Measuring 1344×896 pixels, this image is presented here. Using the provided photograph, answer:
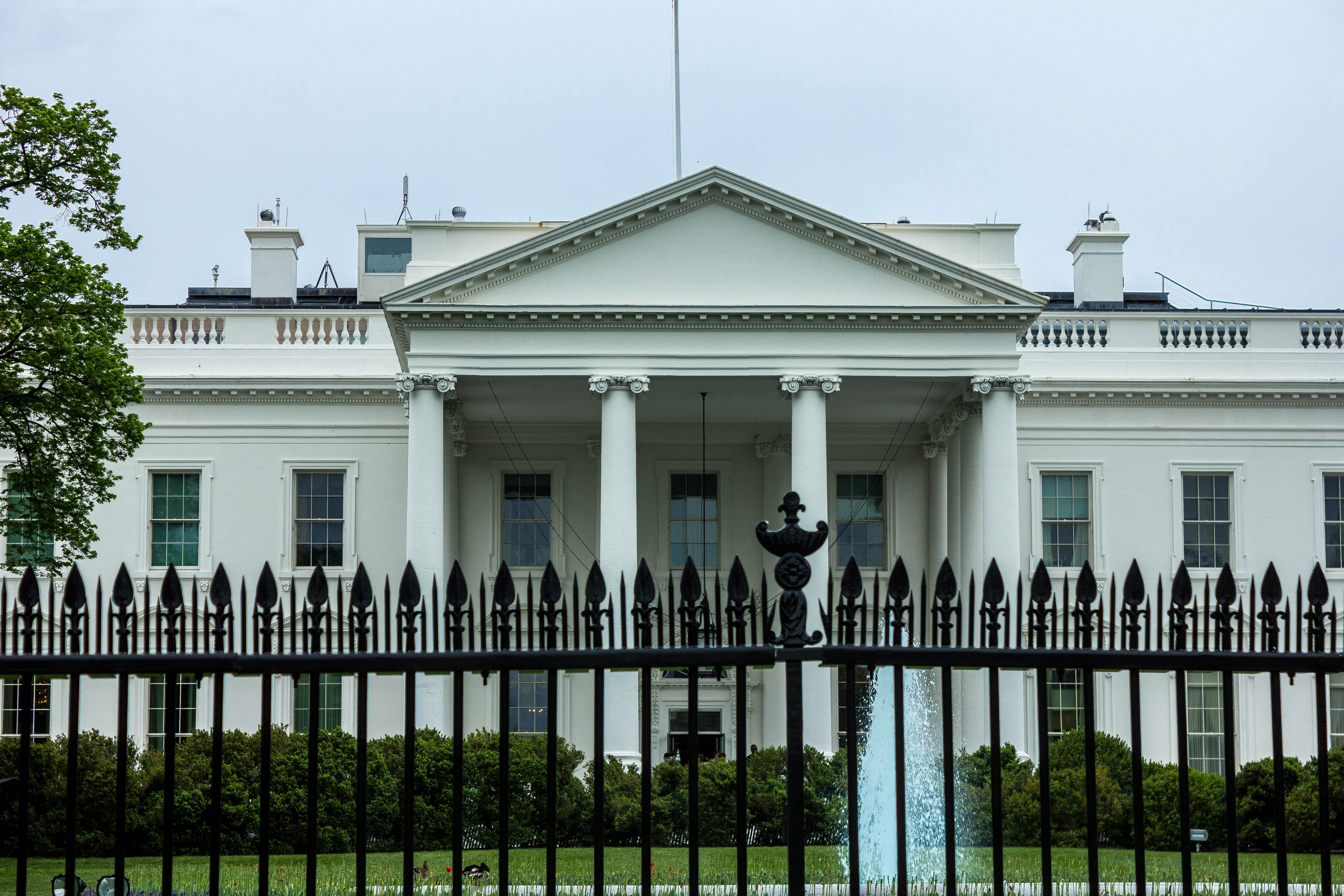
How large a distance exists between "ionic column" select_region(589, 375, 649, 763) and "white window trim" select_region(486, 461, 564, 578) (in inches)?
213

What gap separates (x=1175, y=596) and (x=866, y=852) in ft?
45.7

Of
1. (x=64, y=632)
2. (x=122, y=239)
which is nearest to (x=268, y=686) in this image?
(x=64, y=632)

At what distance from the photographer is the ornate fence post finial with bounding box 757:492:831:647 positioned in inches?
194

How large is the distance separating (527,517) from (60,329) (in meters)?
14.0

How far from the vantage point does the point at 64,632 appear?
16.7ft

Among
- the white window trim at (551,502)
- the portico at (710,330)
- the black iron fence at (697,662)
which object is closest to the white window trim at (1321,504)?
the portico at (710,330)

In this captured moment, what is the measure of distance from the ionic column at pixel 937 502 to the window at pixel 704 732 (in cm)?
576

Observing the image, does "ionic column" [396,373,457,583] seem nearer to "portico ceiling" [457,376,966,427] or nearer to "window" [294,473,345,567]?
"portico ceiling" [457,376,966,427]

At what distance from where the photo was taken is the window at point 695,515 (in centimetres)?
3123

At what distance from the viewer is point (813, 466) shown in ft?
83.2

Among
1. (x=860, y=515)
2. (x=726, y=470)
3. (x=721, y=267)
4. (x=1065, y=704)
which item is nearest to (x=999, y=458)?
A: (x=860, y=515)

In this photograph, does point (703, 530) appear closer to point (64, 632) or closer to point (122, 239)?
point (122, 239)

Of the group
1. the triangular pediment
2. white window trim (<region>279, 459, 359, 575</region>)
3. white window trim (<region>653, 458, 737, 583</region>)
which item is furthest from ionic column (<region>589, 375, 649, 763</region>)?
white window trim (<region>279, 459, 359, 575</region>)

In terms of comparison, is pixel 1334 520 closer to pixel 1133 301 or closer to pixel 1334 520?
pixel 1334 520
